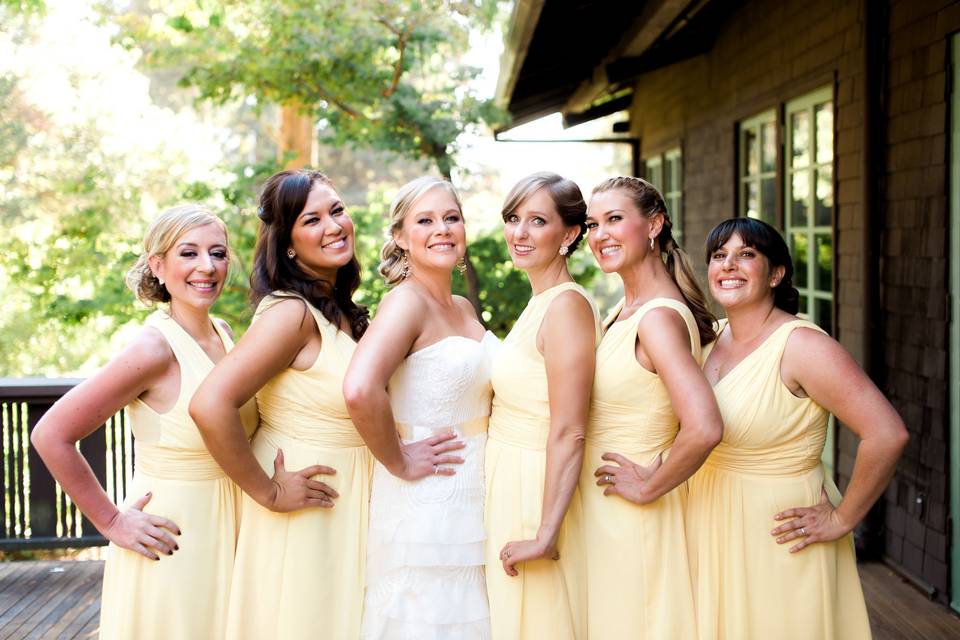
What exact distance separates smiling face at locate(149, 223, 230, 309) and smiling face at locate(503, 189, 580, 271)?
2.71 feet

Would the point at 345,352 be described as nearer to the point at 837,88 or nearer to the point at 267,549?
the point at 267,549

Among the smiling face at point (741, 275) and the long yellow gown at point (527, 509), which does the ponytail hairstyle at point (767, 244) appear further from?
the long yellow gown at point (527, 509)

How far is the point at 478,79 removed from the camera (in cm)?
1061

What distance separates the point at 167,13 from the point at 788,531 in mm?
9747

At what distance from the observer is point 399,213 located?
113 inches

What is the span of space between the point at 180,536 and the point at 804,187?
4.63m

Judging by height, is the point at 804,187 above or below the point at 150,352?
above

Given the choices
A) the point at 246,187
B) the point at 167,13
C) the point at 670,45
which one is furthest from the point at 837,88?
the point at 167,13

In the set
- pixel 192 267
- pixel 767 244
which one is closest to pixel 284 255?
pixel 192 267

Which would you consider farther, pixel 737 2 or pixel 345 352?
pixel 737 2

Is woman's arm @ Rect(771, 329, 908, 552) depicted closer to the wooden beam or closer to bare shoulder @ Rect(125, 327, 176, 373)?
bare shoulder @ Rect(125, 327, 176, 373)

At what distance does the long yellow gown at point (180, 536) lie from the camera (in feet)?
8.93

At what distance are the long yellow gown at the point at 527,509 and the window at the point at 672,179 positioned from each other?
22.9ft

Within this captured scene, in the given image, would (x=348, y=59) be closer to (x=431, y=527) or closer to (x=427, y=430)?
(x=427, y=430)
